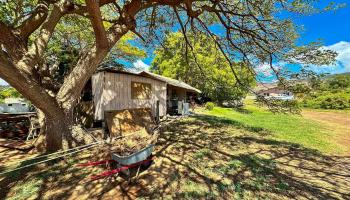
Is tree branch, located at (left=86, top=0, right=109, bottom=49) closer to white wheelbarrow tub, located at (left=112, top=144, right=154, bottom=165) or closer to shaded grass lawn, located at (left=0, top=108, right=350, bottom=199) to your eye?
white wheelbarrow tub, located at (left=112, top=144, right=154, bottom=165)

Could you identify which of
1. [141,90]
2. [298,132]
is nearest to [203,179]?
[141,90]

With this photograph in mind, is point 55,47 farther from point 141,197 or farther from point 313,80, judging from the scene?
point 313,80

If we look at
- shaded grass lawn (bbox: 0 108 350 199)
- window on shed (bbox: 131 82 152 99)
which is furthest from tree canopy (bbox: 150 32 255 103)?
shaded grass lawn (bbox: 0 108 350 199)

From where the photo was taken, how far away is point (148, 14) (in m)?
9.89

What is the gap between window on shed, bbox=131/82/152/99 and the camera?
13764mm

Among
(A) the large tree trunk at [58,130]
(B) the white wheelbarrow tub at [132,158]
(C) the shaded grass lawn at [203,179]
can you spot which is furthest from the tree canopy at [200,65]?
(A) the large tree trunk at [58,130]

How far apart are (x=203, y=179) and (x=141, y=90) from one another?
9.64m

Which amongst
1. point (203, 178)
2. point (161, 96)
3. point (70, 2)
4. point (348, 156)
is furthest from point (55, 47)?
point (348, 156)

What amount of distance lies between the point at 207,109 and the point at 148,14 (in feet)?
71.8

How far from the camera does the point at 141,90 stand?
14.5 m

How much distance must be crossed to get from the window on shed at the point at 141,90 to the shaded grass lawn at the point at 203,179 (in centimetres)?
596

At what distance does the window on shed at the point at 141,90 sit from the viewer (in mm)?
13764

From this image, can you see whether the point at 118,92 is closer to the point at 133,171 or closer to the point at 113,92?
the point at 113,92

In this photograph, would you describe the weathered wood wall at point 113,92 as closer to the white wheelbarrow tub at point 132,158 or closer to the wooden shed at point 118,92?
the wooden shed at point 118,92
